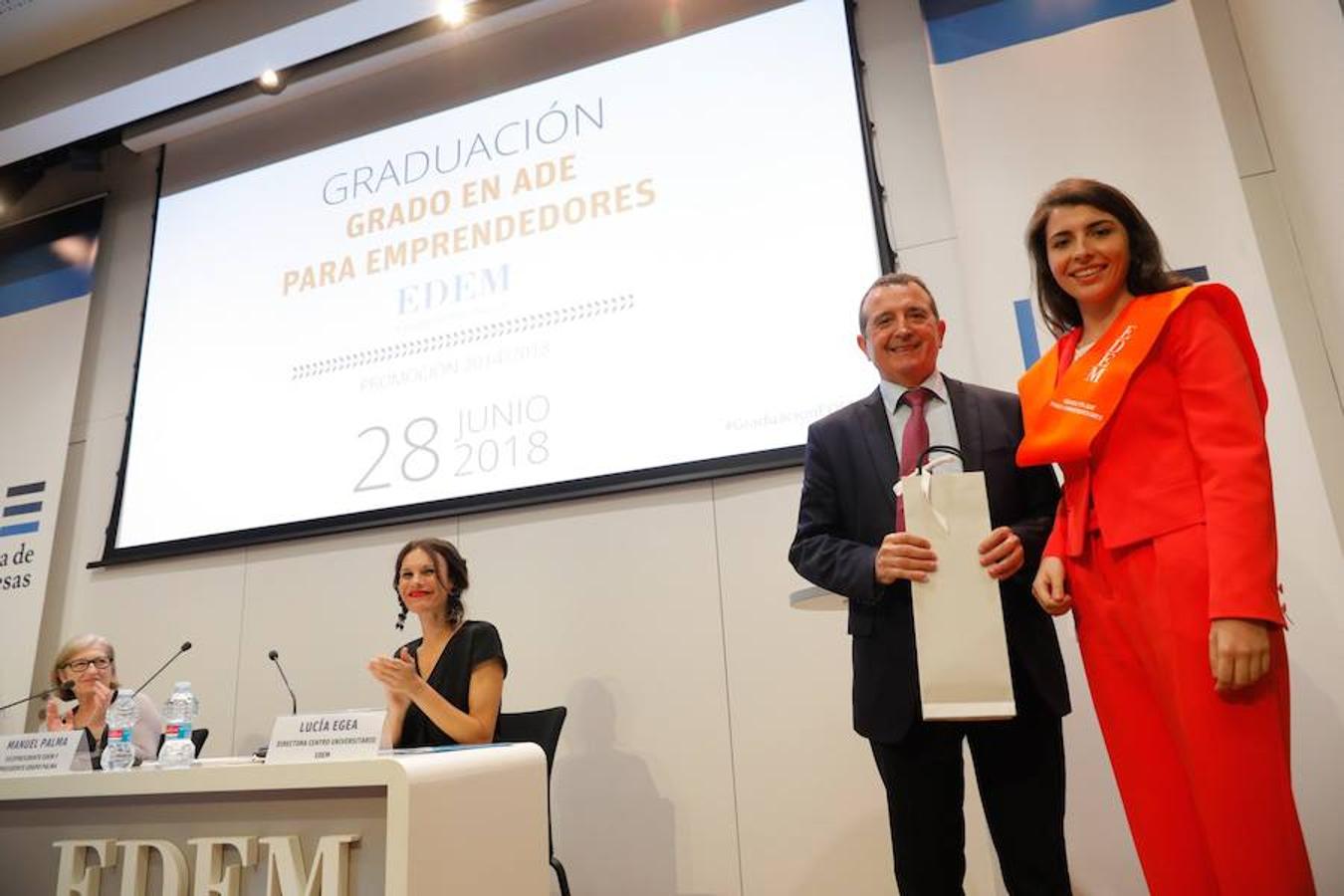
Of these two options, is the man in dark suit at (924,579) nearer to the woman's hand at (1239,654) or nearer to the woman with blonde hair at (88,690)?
the woman's hand at (1239,654)

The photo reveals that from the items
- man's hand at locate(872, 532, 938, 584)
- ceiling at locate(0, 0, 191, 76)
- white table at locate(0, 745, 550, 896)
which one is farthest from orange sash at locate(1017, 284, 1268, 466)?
ceiling at locate(0, 0, 191, 76)

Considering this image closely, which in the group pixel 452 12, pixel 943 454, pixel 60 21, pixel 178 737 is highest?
pixel 60 21

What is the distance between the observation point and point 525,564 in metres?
3.07

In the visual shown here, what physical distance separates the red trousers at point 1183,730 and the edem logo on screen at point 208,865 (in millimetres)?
1152

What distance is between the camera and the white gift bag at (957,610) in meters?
1.25

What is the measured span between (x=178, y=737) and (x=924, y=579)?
1474 millimetres

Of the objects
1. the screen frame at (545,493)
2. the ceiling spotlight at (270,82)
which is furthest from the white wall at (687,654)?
the ceiling spotlight at (270,82)

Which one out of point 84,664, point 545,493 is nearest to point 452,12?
point 545,493

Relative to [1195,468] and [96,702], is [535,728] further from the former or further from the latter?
[1195,468]

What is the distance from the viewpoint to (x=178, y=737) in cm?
177

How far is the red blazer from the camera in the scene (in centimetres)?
110

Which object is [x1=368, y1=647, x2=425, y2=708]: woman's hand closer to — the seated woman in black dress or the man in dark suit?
the seated woman in black dress

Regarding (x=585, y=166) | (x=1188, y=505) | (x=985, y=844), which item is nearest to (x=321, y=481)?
(x=585, y=166)

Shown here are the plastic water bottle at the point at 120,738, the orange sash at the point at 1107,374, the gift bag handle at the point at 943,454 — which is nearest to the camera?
the orange sash at the point at 1107,374
